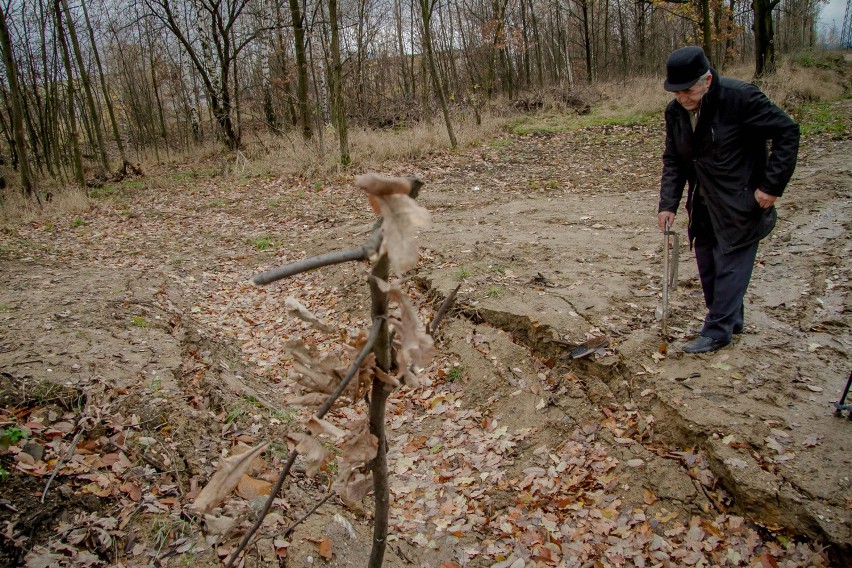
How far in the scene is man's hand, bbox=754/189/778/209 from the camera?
3178mm

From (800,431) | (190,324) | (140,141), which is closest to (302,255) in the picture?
(190,324)

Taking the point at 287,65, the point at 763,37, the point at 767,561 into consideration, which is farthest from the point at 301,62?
the point at 767,561

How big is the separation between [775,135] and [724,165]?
31 cm

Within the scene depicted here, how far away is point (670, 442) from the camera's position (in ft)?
10.4

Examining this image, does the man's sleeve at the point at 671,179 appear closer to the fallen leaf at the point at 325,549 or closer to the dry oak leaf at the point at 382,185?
the fallen leaf at the point at 325,549

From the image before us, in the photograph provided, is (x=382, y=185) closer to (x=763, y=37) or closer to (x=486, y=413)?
(x=486, y=413)

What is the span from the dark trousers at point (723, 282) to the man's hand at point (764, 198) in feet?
0.89

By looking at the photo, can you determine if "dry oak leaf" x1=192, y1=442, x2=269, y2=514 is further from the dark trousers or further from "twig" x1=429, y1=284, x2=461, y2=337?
the dark trousers

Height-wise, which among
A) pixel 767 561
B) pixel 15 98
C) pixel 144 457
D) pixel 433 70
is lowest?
pixel 767 561

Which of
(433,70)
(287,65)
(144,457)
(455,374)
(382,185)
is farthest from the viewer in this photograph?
(287,65)

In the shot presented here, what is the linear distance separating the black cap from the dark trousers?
3.67ft

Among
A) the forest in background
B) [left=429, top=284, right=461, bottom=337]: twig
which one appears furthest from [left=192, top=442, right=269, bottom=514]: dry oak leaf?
the forest in background

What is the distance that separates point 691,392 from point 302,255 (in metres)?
A: 5.69

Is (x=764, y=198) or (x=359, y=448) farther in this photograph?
(x=764, y=198)
